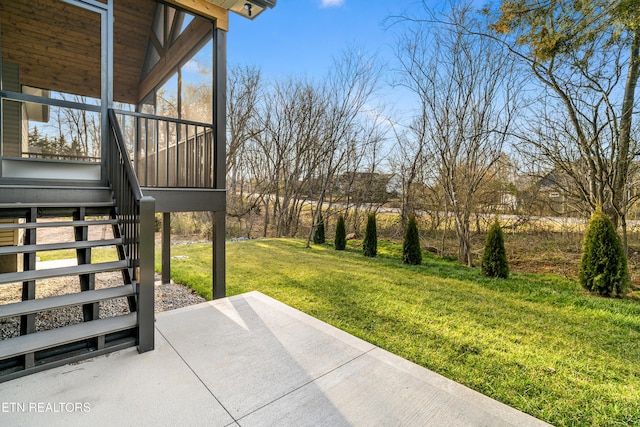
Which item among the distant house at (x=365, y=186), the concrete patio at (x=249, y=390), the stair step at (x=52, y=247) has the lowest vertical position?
the concrete patio at (x=249, y=390)

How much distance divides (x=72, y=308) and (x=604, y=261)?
26.2 ft

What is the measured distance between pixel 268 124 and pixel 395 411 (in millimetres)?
12318

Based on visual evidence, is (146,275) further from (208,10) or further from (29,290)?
(208,10)

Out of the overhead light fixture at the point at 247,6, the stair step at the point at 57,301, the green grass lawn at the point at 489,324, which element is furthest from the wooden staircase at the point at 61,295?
the overhead light fixture at the point at 247,6

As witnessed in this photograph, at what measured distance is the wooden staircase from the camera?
2.27 meters

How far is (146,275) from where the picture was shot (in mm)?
2562

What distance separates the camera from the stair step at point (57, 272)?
2441 millimetres

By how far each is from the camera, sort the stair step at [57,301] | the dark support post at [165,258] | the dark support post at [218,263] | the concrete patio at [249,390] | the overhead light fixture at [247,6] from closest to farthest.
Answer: the concrete patio at [249,390] → the stair step at [57,301] → the overhead light fixture at [247,6] → the dark support post at [218,263] → the dark support post at [165,258]

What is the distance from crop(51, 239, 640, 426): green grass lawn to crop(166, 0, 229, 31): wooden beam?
13.3 feet

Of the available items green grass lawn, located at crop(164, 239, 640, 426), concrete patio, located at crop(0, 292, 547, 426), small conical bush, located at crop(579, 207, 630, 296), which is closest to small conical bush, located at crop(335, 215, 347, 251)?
green grass lawn, located at crop(164, 239, 640, 426)

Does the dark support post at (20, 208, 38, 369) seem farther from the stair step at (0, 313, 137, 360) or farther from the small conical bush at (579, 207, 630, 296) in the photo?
the small conical bush at (579, 207, 630, 296)

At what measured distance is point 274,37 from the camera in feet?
36.1

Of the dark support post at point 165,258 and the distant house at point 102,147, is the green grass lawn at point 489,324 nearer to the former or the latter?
the dark support post at point 165,258

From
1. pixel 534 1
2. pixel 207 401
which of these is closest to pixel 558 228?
pixel 534 1
